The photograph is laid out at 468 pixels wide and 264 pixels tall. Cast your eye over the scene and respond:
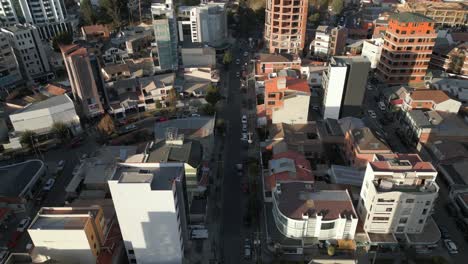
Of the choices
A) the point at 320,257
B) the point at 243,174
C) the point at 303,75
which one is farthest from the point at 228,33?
the point at 320,257

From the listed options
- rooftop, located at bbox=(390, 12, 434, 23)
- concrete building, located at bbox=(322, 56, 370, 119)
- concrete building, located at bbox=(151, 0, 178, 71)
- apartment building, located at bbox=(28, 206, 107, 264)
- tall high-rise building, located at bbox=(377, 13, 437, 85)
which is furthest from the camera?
concrete building, located at bbox=(151, 0, 178, 71)

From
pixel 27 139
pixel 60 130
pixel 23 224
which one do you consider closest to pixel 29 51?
pixel 60 130

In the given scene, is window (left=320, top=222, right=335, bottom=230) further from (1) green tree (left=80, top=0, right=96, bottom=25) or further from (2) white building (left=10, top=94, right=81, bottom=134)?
(1) green tree (left=80, top=0, right=96, bottom=25)

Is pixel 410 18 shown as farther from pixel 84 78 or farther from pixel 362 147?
pixel 84 78

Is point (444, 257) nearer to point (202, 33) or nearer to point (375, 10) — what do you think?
point (202, 33)

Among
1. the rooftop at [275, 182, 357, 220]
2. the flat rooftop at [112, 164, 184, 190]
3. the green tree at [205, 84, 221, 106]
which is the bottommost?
the rooftop at [275, 182, 357, 220]

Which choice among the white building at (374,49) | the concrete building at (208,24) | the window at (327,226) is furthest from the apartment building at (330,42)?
the window at (327,226)

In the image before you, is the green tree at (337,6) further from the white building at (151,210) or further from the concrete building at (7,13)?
the white building at (151,210)

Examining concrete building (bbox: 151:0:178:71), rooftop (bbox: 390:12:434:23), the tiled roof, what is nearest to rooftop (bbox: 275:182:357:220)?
the tiled roof
